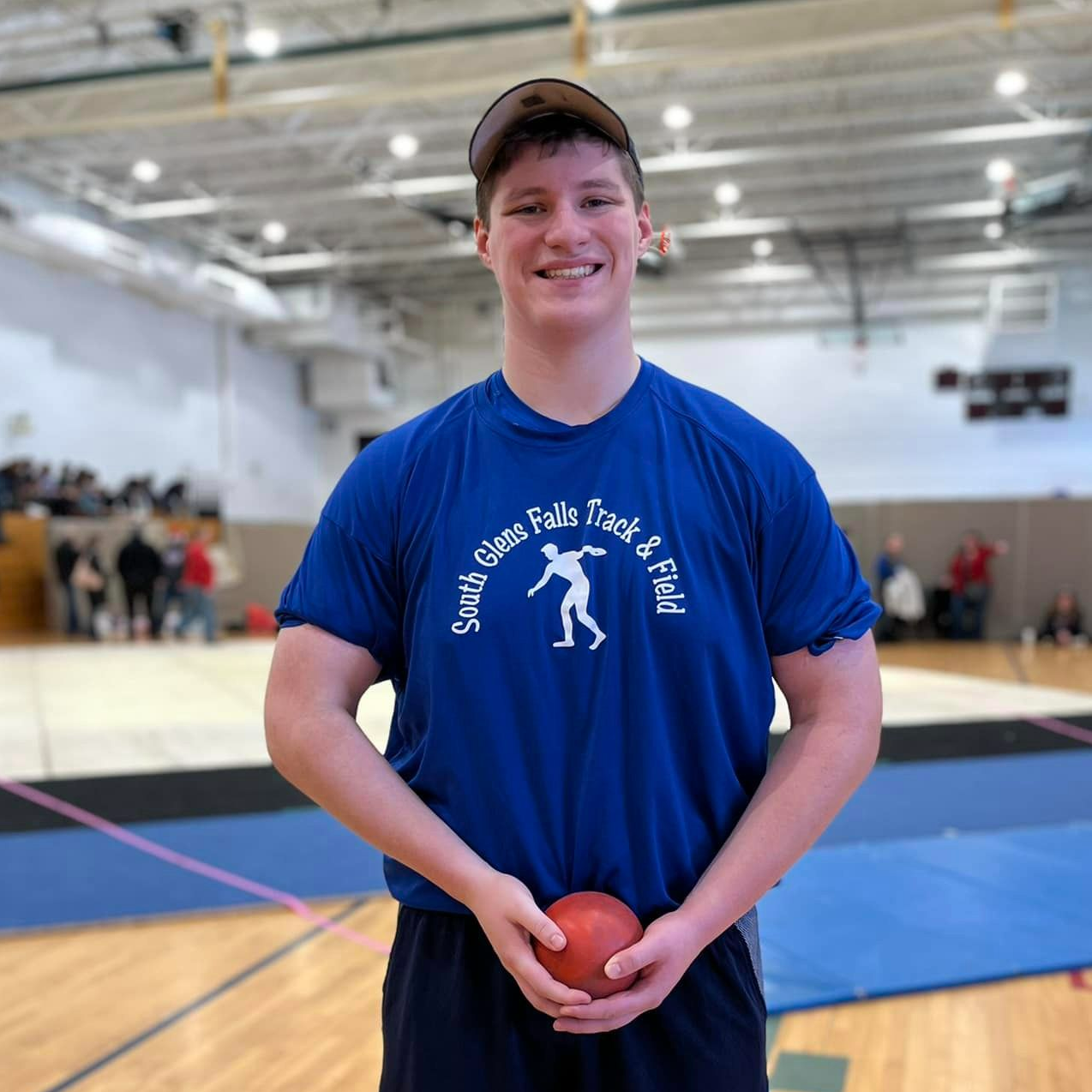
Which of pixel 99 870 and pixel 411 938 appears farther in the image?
pixel 99 870

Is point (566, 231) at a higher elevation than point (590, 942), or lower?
higher

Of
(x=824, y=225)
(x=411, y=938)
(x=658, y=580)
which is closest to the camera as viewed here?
(x=658, y=580)

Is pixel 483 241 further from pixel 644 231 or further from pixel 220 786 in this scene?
pixel 220 786

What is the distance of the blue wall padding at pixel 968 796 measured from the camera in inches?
219

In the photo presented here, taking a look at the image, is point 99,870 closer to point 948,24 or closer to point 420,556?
point 420,556

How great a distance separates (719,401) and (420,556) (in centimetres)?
45

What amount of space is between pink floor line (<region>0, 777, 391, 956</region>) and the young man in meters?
2.23

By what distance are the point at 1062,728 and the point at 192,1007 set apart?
22.4 feet

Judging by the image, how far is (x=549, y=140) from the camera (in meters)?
1.45

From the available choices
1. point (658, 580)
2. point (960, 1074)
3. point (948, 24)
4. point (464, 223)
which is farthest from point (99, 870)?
point (464, 223)

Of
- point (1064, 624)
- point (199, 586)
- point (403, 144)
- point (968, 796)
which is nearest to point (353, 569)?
point (968, 796)

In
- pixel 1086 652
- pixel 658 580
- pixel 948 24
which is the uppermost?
pixel 948 24

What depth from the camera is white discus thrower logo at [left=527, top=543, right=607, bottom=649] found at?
1.40m

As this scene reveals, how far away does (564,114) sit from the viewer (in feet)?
4.76
